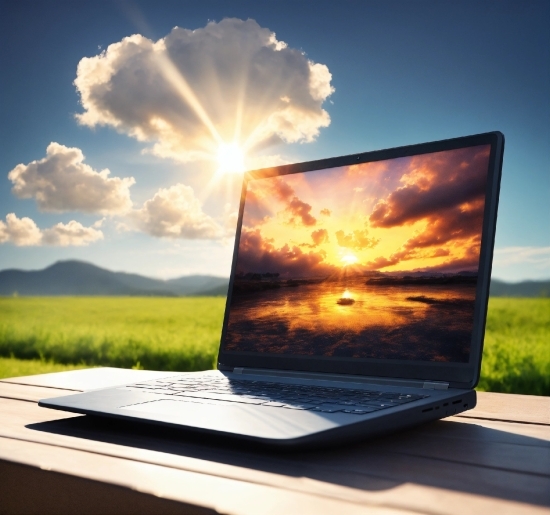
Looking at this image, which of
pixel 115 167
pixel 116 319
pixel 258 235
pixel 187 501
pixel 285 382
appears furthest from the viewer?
pixel 116 319

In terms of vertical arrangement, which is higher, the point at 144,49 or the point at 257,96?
the point at 144,49

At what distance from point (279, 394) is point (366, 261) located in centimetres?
40

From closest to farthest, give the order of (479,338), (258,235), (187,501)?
(187,501) < (479,338) < (258,235)

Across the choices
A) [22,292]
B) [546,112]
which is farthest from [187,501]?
[22,292]

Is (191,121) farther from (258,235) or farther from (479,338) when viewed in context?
(479,338)

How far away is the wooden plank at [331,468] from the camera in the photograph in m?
0.54

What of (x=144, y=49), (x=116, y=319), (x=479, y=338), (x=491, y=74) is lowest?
(x=116, y=319)

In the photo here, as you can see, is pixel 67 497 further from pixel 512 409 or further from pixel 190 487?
pixel 512 409

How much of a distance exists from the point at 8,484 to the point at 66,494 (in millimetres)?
105

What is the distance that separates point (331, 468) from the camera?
62 cm

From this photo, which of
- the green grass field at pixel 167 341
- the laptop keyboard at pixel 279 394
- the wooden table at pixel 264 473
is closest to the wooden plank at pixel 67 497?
the wooden table at pixel 264 473

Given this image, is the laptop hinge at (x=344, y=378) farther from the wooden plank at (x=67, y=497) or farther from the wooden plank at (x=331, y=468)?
the wooden plank at (x=67, y=497)

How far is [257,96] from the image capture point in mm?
5531

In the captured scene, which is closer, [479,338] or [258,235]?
[479,338]
